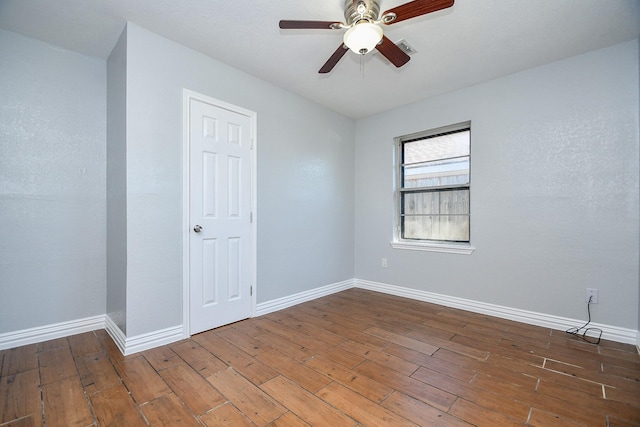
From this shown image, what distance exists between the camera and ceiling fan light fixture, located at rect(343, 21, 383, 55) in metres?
1.76

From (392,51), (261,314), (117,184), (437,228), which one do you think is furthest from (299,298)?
(392,51)

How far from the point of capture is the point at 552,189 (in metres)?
2.81

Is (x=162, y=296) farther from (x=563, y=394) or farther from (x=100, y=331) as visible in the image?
(x=563, y=394)

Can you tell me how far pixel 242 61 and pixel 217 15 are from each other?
2.10ft

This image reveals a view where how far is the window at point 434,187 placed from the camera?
3518 mm

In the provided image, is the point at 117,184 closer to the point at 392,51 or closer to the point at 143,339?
the point at 143,339

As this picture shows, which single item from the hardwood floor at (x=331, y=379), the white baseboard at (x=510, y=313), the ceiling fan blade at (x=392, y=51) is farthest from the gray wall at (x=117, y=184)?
the white baseboard at (x=510, y=313)

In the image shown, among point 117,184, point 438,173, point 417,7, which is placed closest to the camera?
point 417,7

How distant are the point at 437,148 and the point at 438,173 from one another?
1.08ft

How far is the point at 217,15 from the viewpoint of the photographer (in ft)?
7.15

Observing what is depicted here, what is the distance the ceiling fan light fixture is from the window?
84.2 inches

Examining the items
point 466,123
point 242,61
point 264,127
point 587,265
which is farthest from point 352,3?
point 587,265

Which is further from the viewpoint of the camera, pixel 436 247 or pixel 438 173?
pixel 438 173

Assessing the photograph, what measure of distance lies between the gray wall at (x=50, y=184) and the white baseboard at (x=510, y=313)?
3398 millimetres
